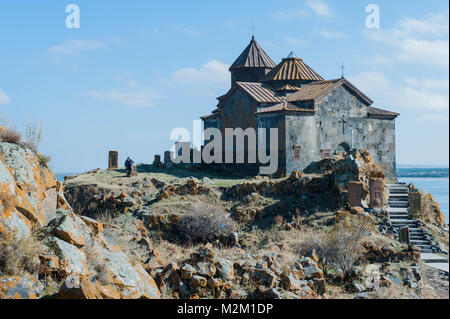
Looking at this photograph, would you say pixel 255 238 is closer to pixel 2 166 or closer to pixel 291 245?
pixel 291 245

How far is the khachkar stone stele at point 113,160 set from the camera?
26719 mm

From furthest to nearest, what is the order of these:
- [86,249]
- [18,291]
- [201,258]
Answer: [201,258]
[86,249]
[18,291]

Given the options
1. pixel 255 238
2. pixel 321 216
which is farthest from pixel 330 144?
pixel 255 238

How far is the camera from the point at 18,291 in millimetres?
7723

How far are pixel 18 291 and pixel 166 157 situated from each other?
21309mm

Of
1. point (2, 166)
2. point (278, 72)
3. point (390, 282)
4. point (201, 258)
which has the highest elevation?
point (278, 72)

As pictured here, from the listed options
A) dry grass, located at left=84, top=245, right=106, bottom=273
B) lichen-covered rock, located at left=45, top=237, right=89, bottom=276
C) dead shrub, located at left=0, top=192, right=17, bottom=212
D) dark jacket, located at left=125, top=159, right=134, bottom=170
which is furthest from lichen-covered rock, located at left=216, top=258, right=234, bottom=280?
dark jacket, located at left=125, top=159, right=134, bottom=170

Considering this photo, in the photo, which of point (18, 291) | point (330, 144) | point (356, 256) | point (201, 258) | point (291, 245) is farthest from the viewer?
point (330, 144)

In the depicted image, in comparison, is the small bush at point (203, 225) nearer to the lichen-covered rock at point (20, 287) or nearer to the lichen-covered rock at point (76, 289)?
the lichen-covered rock at point (20, 287)

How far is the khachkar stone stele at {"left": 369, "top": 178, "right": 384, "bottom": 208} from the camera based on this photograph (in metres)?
19.8

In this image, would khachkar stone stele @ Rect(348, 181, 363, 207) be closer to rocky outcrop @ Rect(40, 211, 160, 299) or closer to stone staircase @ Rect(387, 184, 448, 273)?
stone staircase @ Rect(387, 184, 448, 273)

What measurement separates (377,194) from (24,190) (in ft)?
44.8

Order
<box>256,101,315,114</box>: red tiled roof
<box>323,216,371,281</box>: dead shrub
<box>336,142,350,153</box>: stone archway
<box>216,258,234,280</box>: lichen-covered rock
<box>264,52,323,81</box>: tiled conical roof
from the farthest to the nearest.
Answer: <box>264,52,323,81</box>: tiled conical roof → <box>336,142,350,153</box>: stone archway → <box>256,101,315,114</box>: red tiled roof → <box>323,216,371,281</box>: dead shrub → <box>216,258,234,280</box>: lichen-covered rock

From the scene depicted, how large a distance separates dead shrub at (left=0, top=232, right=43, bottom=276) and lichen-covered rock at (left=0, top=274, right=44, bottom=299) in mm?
154
